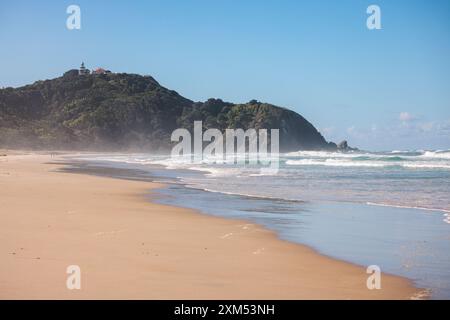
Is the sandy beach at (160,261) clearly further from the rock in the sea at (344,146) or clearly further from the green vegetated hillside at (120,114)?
the rock in the sea at (344,146)

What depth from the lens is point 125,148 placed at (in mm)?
101000

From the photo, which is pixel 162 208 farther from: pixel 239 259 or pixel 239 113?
pixel 239 113

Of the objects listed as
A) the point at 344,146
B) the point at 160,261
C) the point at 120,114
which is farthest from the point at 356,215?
the point at 344,146

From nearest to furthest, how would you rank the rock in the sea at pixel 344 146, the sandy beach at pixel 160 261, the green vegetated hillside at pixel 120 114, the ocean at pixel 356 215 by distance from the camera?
the sandy beach at pixel 160 261 → the ocean at pixel 356 215 → the green vegetated hillside at pixel 120 114 → the rock in the sea at pixel 344 146

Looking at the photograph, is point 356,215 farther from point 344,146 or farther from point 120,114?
point 344,146

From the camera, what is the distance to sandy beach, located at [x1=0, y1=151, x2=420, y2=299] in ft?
17.7

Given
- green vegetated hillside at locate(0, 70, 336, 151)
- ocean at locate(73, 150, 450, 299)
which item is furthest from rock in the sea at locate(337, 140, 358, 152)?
ocean at locate(73, 150, 450, 299)

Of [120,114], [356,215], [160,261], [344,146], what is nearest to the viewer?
[160,261]

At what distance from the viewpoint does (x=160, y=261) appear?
21.9ft

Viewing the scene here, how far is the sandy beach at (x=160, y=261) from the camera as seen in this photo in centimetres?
541

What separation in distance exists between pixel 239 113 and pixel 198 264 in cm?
11567

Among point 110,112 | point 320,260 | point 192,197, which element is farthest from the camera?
point 110,112

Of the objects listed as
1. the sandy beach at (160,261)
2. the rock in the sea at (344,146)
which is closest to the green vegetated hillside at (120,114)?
the rock in the sea at (344,146)

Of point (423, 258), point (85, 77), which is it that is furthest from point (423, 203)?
point (85, 77)
